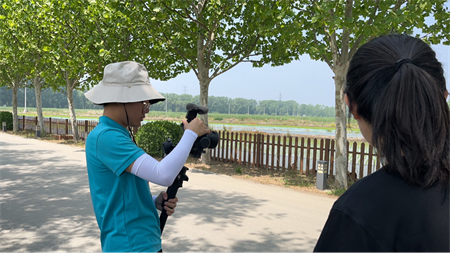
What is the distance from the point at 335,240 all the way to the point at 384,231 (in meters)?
0.12

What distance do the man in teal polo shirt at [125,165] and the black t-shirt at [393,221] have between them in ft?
3.45

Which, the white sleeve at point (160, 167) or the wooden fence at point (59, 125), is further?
the wooden fence at point (59, 125)

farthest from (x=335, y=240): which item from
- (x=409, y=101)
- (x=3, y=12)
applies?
(x=3, y=12)

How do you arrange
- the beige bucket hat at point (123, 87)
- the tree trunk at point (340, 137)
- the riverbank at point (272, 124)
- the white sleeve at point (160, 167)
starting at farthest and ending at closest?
the riverbank at point (272, 124) < the tree trunk at point (340, 137) < the beige bucket hat at point (123, 87) < the white sleeve at point (160, 167)

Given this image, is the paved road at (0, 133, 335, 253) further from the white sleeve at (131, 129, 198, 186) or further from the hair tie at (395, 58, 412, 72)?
the hair tie at (395, 58, 412, 72)

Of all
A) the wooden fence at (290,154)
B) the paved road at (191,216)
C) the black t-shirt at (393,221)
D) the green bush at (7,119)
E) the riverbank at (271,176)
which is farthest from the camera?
the green bush at (7,119)

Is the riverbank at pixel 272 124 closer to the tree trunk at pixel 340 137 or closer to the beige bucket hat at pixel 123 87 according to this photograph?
the tree trunk at pixel 340 137

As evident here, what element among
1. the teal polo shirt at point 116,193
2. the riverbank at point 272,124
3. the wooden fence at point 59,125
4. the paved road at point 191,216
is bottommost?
the riverbank at point 272,124

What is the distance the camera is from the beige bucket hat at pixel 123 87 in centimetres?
188

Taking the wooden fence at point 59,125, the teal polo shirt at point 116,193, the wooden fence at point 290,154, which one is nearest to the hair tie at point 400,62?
the teal polo shirt at point 116,193

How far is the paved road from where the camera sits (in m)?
4.59

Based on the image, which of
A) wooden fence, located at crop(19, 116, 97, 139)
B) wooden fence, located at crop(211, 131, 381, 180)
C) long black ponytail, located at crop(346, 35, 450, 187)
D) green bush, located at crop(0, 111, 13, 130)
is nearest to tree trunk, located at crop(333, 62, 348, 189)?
wooden fence, located at crop(211, 131, 381, 180)

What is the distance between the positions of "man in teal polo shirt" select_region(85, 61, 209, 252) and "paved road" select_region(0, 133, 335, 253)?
2.76 m

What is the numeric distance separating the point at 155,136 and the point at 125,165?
11416 mm
